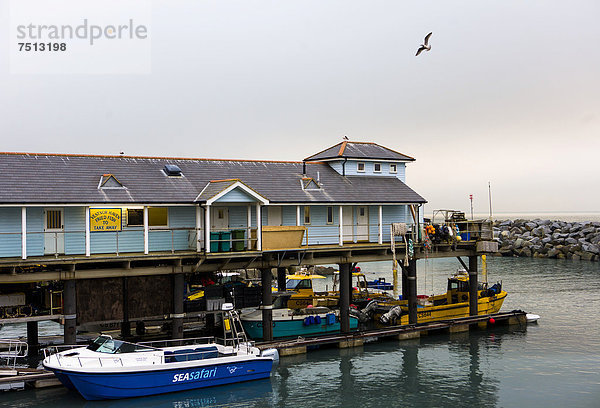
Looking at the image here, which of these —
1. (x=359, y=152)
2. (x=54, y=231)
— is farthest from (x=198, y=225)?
(x=359, y=152)

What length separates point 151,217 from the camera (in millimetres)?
33062

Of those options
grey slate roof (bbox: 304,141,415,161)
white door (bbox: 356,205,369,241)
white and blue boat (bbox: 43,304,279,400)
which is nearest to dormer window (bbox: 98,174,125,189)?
white and blue boat (bbox: 43,304,279,400)

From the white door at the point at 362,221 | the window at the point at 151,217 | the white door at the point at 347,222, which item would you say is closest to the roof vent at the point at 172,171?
the window at the point at 151,217

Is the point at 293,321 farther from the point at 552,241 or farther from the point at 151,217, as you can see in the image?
the point at 552,241

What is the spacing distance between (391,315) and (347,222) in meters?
8.17

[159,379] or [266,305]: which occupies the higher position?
[266,305]

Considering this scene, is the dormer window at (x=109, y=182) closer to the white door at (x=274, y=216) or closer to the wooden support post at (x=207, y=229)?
the wooden support post at (x=207, y=229)

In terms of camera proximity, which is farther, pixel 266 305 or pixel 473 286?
pixel 473 286

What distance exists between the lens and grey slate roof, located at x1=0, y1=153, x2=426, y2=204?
99.5 feet

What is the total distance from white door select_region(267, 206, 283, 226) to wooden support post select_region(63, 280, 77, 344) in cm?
1182

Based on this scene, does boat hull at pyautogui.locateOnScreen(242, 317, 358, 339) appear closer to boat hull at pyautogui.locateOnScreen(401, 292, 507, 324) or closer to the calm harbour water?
the calm harbour water

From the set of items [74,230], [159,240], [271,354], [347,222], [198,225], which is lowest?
[271,354]

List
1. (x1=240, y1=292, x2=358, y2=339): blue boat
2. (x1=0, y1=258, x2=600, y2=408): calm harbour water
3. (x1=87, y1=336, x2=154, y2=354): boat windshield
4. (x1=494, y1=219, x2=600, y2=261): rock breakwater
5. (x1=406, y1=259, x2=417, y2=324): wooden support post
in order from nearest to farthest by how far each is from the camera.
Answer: (x1=0, y1=258, x2=600, y2=408): calm harbour water → (x1=87, y1=336, x2=154, y2=354): boat windshield → (x1=240, y1=292, x2=358, y2=339): blue boat → (x1=406, y1=259, x2=417, y2=324): wooden support post → (x1=494, y1=219, x2=600, y2=261): rock breakwater

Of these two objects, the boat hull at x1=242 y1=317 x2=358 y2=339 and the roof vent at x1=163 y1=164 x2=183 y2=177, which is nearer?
the roof vent at x1=163 y1=164 x2=183 y2=177
